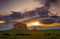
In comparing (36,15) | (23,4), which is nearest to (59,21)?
(36,15)

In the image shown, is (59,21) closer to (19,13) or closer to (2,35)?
(19,13)

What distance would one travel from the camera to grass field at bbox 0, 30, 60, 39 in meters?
3.22

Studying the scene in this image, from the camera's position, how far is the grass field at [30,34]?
3.22 m

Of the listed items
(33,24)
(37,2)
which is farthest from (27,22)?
(37,2)

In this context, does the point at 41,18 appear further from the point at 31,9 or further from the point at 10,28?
the point at 10,28

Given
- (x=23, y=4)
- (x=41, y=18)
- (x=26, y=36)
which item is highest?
(x=23, y=4)

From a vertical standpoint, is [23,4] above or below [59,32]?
above

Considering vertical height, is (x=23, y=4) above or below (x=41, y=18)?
above

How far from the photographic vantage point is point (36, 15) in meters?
3.27

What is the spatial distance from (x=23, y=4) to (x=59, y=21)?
505mm

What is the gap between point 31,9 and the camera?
3277 millimetres

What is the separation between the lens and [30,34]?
3232mm

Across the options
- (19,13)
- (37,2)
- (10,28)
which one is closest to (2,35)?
(10,28)

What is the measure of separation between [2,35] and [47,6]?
26.7 inches
